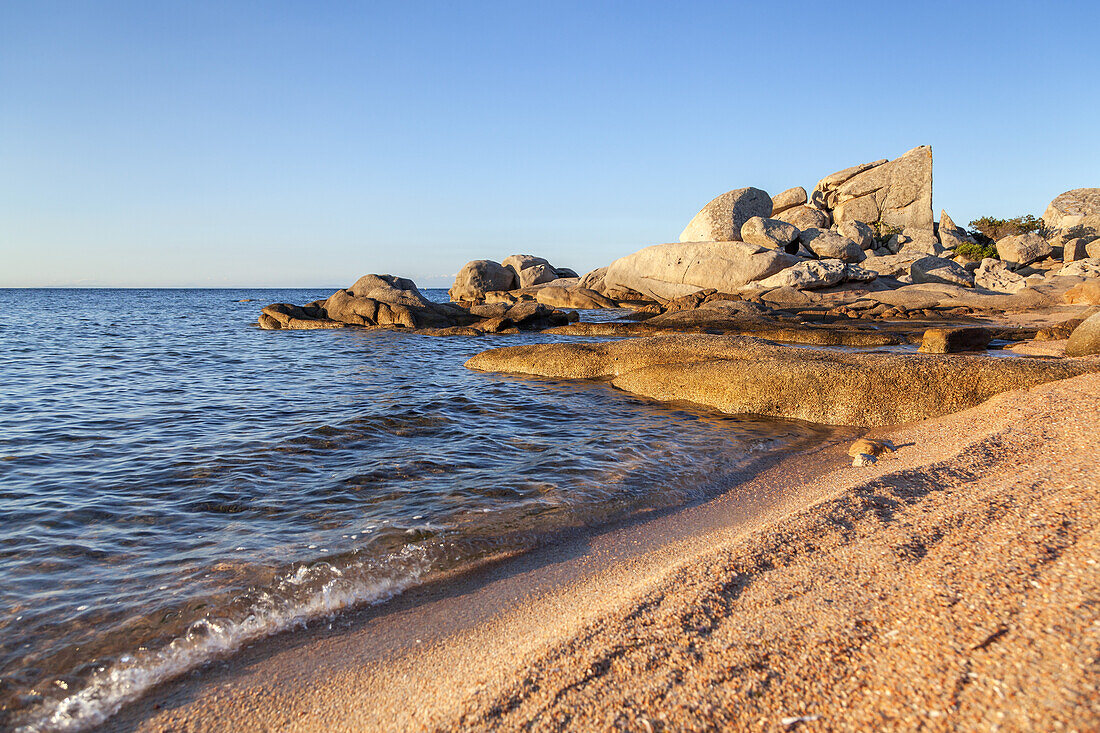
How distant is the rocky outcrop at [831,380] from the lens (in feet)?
25.4

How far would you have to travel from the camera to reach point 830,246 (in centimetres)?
3225

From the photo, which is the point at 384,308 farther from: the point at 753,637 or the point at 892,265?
the point at 892,265

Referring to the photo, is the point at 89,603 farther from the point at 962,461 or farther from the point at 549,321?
the point at 549,321

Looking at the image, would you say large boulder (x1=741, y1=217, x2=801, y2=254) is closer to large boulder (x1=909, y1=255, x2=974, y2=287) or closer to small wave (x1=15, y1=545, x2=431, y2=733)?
large boulder (x1=909, y1=255, x2=974, y2=287)

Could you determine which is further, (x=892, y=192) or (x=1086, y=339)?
(x=892, y=192)

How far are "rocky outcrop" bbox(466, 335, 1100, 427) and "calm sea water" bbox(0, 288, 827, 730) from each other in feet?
1.99

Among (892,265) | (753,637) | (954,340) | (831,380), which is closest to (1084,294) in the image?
(892,265)

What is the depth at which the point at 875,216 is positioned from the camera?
39844 millimetres

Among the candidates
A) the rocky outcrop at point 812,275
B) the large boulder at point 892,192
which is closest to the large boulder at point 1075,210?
the large boulder at point 892,192

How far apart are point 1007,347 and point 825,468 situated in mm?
11053

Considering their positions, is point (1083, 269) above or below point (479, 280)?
above

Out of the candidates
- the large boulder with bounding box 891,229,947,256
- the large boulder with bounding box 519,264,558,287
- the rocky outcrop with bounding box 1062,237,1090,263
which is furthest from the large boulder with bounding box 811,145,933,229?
the large boulder with bounding box 519,264,558,287

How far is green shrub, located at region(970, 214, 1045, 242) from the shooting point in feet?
138

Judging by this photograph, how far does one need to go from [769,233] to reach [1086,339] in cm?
2199
